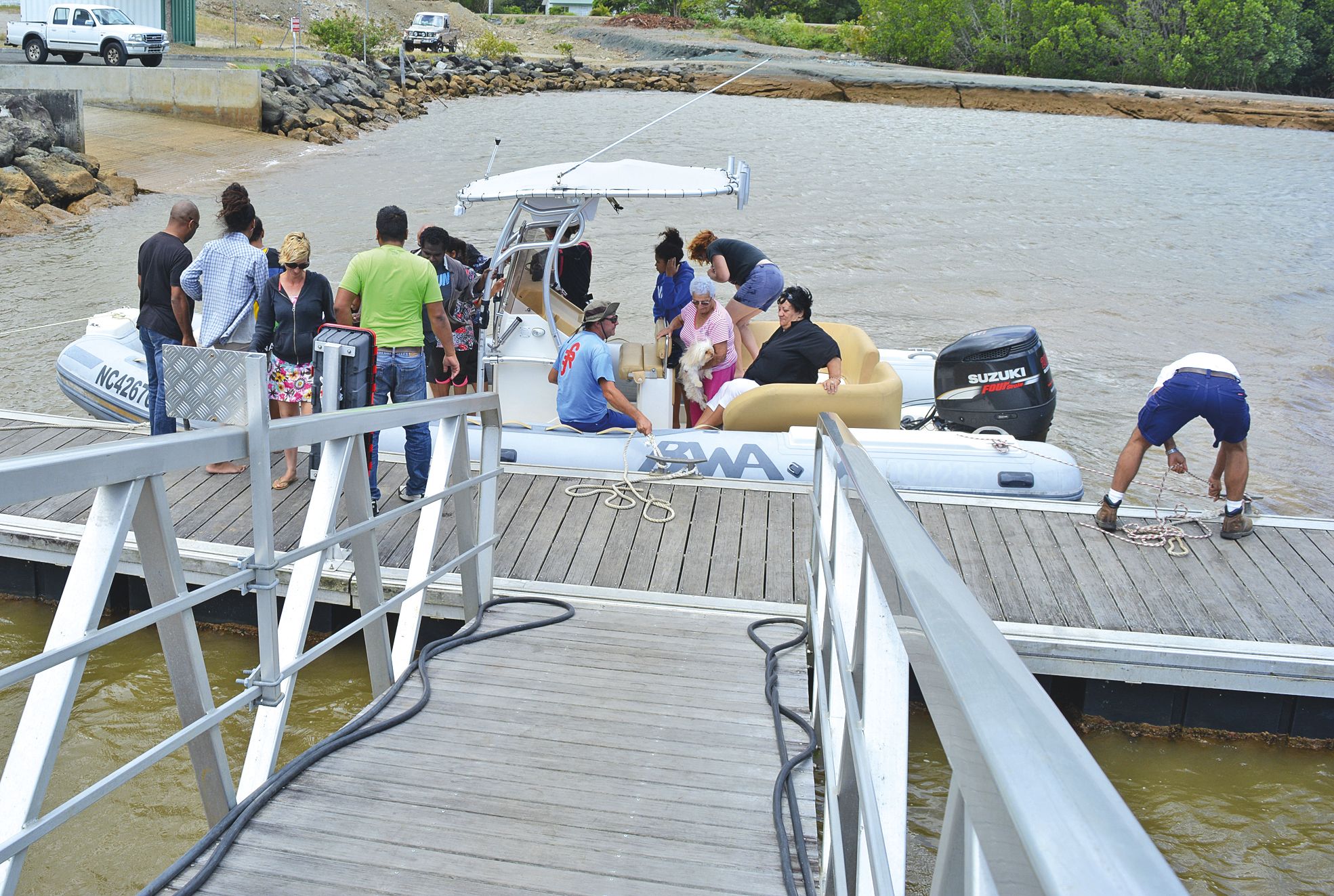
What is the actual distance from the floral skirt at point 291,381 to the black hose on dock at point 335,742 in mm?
2013

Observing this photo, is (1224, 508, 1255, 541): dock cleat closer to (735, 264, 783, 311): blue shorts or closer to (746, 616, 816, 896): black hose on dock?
(746, 616, 816, 896): black hose on dock

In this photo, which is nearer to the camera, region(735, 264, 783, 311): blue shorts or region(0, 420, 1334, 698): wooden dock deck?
region(0, 420, 1334, 698): wooden dock deck

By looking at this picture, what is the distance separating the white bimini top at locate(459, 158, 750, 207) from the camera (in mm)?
6328

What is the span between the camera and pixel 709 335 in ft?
22.2

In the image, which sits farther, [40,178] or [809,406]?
[40,178]

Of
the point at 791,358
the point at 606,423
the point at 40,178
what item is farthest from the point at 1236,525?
the point at 40,178

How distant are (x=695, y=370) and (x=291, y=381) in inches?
97.6

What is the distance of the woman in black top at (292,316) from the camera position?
5.33 metres

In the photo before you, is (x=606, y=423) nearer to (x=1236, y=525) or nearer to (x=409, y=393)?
(x=409, y=393)

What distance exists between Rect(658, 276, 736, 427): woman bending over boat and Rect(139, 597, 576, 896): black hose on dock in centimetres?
297

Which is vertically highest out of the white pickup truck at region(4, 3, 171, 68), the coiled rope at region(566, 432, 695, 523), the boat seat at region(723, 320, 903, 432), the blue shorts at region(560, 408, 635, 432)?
the white pickup truck at region(4, 3, 171, 68)

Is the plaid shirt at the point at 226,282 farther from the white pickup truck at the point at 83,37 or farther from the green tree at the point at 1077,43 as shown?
→ the green tree at the point at 1077,43

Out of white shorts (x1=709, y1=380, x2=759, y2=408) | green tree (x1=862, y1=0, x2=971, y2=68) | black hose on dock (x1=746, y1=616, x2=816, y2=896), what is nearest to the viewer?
black hose on dock (x1=746, y1=616, x2=816, y2=896)

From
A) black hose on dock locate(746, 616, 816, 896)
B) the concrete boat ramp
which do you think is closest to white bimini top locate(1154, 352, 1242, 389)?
the concrete boat ramp
